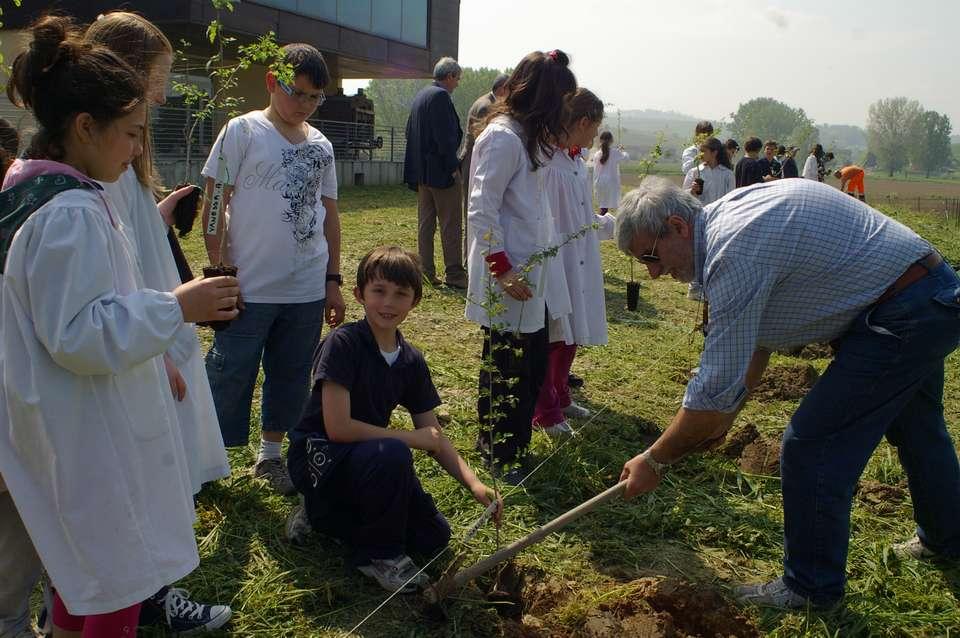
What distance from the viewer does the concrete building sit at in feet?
52.5

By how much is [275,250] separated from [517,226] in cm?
111

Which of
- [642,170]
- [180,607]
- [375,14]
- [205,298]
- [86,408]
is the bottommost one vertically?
[180,607]

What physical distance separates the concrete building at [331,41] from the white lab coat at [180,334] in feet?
41.6

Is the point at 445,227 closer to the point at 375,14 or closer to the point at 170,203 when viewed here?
the point at 170,203

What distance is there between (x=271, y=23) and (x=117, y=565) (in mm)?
20187

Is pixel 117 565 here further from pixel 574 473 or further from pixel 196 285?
pixel 574 473

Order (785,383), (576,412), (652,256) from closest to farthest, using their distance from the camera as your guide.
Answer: (652,256), (576,412), (785,383)

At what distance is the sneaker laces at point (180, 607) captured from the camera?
2.67m

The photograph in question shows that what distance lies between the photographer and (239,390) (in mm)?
3586

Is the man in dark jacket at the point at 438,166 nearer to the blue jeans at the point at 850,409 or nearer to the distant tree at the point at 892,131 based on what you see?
the blue jeans at the point at 850,409

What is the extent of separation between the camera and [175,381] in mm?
2467

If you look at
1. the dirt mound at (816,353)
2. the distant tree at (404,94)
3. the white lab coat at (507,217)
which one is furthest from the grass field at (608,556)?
the distant tree at (404,94)

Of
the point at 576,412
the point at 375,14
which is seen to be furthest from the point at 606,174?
the point at 375,14

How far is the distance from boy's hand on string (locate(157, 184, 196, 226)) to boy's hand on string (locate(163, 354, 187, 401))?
64 cm
